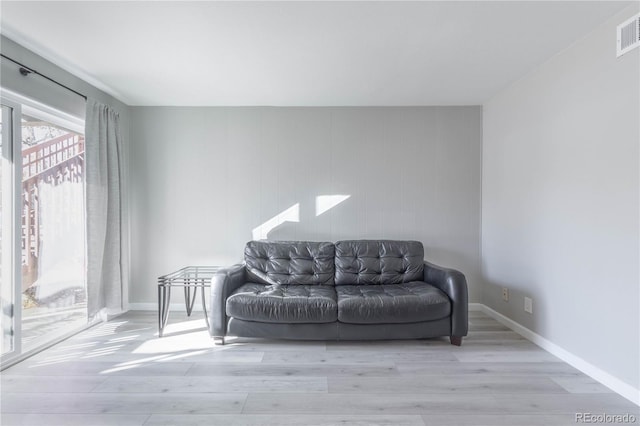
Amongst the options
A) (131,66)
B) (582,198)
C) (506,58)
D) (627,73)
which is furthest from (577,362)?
(131,66)

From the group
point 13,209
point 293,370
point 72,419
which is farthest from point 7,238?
point 293,370

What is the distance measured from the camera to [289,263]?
334 centimetres

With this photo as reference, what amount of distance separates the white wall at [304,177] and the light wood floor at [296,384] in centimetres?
120

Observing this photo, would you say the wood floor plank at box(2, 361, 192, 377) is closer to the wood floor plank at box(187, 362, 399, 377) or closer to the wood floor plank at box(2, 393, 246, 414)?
the wood floor plank at box(187, 362, 399, 377)

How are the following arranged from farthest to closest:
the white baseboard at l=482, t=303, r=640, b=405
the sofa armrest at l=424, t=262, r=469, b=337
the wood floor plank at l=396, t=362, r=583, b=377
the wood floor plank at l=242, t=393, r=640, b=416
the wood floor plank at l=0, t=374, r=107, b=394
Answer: the sofa armrest at l=424, t=262, r=469, b=337
the wood floor plank at l=396, t=362, r=583, b=377
the wood floor plank at l=0, t=374, r=107, b=394
the white baseboard at l=482, t=303, r=640, b=405
the wood floor plank at l=242, t=393, r=640, b=416

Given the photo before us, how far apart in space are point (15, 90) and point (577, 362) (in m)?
4.65

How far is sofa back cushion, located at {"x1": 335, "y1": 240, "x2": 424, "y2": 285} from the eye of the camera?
10.9ft

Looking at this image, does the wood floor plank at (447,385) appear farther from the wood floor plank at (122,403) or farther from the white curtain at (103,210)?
the white curtain at (103,210)

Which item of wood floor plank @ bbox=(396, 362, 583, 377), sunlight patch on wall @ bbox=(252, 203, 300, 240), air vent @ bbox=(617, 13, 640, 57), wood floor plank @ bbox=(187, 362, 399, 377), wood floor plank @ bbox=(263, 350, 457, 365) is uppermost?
air vent @ bbox=(617, 13, 640, 57)

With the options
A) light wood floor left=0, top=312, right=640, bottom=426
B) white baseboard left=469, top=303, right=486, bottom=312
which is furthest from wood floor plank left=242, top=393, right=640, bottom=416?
white baseboard left=469, top=303, right=486, bottom=312

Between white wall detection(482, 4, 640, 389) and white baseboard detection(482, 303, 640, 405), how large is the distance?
39mm

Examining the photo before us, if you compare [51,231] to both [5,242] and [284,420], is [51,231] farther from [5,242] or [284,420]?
[284,420]

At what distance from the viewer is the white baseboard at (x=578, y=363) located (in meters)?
1.96

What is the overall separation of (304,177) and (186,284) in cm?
172
